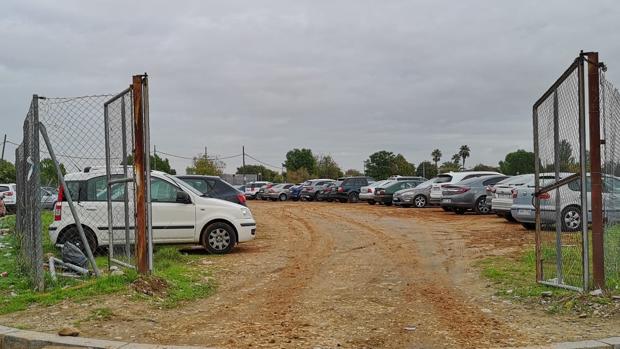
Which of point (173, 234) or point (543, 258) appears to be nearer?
point (543, 258)

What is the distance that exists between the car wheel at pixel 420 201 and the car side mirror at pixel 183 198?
16216mm

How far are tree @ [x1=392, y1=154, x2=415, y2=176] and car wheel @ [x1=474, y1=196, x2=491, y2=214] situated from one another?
7194cm

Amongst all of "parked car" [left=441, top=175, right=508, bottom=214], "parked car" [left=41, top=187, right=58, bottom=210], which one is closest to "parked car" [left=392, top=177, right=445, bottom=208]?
"parked car" [left=441, top=175, right=508, bottom=214]

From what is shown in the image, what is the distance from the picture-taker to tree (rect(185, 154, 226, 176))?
236ft

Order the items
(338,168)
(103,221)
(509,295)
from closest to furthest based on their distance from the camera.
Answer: (509,295) < (103,221) < (338,168)

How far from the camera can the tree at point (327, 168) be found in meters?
92.8

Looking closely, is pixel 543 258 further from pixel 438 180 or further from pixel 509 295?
pixel 438 180

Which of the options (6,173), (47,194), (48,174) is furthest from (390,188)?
(6,173)

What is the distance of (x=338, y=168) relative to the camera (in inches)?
3807

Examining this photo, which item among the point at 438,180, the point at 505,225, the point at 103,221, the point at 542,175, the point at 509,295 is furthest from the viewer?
the point at 438,180

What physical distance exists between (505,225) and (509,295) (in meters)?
9.94

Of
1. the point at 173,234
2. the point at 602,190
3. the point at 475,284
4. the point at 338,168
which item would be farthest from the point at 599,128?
the point at 338,168

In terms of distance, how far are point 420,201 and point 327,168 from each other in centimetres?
6861

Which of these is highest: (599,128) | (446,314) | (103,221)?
(599,128)
